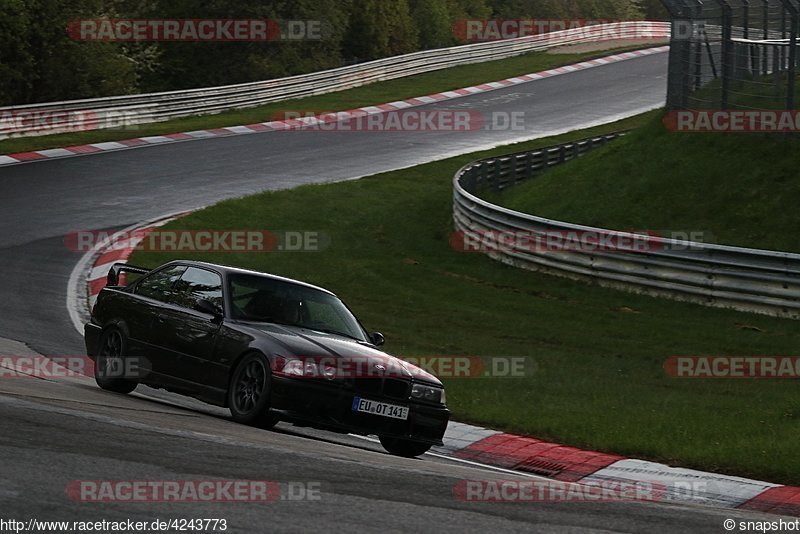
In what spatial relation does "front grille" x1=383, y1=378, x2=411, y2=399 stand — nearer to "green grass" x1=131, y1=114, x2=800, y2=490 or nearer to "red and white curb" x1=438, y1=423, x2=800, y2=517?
"red and white curb" x1=438, y1=423, x2=800, y2=517

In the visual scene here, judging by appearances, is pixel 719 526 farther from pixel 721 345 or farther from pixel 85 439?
pixel 721 345

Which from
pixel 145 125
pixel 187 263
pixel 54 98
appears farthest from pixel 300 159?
pixel 187 263

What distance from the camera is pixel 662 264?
61.4 feet

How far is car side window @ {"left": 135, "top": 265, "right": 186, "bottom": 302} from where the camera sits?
11531 millimetres

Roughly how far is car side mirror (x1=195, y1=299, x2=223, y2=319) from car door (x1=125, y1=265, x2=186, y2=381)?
65 cm

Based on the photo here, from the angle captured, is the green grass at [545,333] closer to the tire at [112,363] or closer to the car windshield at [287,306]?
the car windshield at [287,306]

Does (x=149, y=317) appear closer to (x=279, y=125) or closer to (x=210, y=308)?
(x=210, y=308)

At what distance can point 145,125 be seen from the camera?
122ft

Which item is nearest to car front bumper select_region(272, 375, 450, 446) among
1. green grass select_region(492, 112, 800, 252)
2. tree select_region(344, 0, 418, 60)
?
green grass select_region(492, 112, 800, 252)

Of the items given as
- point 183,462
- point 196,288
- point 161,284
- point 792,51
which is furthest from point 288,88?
point 183,462

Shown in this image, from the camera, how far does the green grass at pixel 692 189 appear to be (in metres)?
20.4

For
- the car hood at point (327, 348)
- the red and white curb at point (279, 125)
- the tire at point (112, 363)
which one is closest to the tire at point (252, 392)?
the car hood at point (327, 348)

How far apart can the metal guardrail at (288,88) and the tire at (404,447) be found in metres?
24.0

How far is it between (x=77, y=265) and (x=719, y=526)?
48.4 feet
